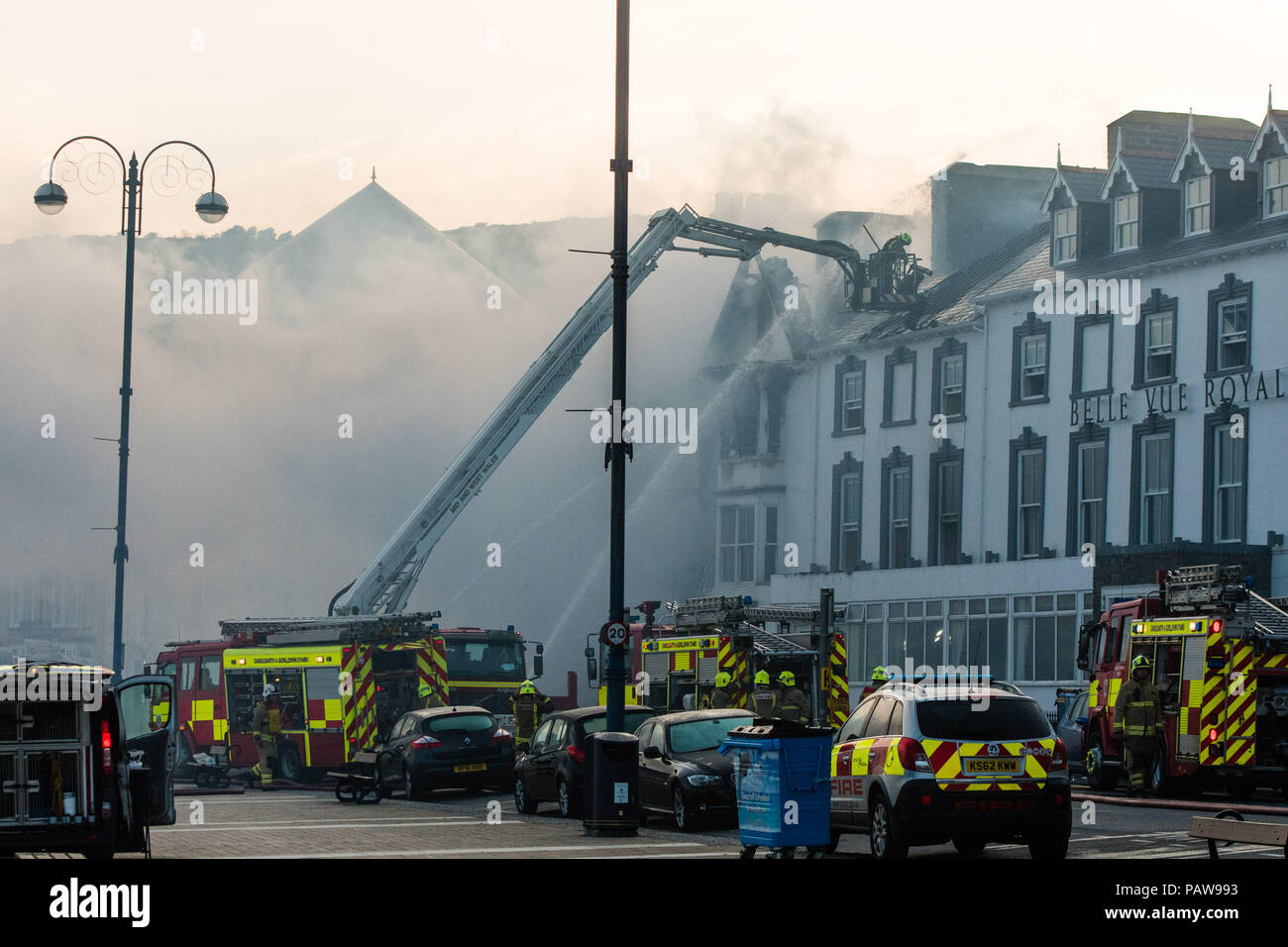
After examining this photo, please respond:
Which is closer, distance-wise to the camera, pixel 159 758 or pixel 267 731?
pixel 159 758

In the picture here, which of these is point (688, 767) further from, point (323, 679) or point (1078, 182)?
point (1078, 182)

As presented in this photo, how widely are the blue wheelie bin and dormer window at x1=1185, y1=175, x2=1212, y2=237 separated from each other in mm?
29870

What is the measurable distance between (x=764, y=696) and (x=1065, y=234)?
23.5 m

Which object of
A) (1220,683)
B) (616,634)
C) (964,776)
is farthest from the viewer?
(1220,683)

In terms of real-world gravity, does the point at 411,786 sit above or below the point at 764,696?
below

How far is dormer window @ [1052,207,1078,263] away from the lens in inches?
1836

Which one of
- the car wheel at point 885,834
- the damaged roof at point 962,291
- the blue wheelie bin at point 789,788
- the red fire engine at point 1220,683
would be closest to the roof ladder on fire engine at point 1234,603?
the red fire engine at point 1220,683

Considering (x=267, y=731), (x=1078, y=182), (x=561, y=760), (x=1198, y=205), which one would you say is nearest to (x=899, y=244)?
(x=1078, y=182)

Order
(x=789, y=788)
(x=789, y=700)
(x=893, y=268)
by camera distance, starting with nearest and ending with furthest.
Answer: (x=789, y=788) < (x=789, y=700) < (x=893, y=268)

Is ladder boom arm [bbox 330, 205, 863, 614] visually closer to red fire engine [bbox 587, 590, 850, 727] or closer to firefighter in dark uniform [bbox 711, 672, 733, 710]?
red fire engine [bbox 587, 590, 850, 727]

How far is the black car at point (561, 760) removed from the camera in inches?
893

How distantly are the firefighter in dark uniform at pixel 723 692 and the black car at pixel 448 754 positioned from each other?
10.2ft

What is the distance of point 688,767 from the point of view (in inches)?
805

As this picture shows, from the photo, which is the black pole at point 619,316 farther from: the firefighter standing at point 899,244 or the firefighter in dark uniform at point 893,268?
the firefighter standing at point 899,244
